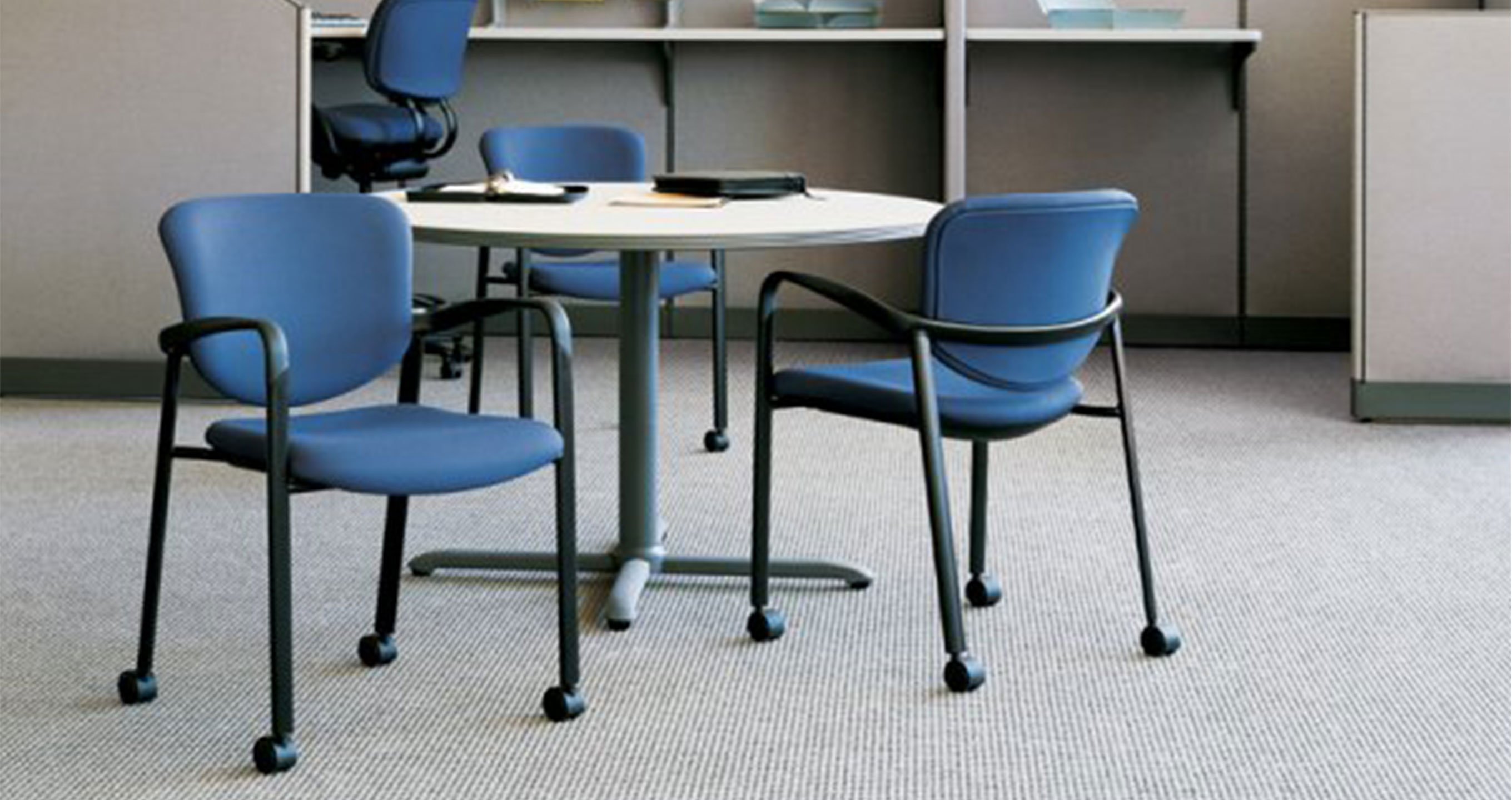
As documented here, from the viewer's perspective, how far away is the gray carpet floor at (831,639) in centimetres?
252

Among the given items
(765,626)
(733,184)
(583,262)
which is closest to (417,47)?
(583,262)

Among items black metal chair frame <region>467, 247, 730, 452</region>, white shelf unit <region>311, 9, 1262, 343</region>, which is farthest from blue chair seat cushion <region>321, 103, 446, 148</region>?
black metal chair frame <region>467, 247, 730, 452</region>

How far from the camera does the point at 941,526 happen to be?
2803mm

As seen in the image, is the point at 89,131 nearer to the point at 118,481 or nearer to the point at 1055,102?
the point at 118,481

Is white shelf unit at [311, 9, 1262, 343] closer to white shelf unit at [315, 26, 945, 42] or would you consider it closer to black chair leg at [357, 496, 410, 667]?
white shelf unit at [315, 26, 945, 42]

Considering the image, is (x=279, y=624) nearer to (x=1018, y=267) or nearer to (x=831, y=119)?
(x=1018, y=267)

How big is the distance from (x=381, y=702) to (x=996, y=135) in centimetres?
406

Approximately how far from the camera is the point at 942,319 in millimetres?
2812

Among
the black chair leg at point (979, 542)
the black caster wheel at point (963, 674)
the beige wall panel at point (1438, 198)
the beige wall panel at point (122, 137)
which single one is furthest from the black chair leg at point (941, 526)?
the beige wall panel at point (122, 137)

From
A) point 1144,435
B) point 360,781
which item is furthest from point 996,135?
point 360,781

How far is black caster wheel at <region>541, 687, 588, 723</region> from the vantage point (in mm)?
2701

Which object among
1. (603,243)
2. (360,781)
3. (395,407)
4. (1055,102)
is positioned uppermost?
(1055,102)

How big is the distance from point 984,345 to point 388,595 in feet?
3.01

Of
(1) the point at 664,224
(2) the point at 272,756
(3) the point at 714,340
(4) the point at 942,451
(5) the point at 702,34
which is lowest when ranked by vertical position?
(2) the point at 272,756
